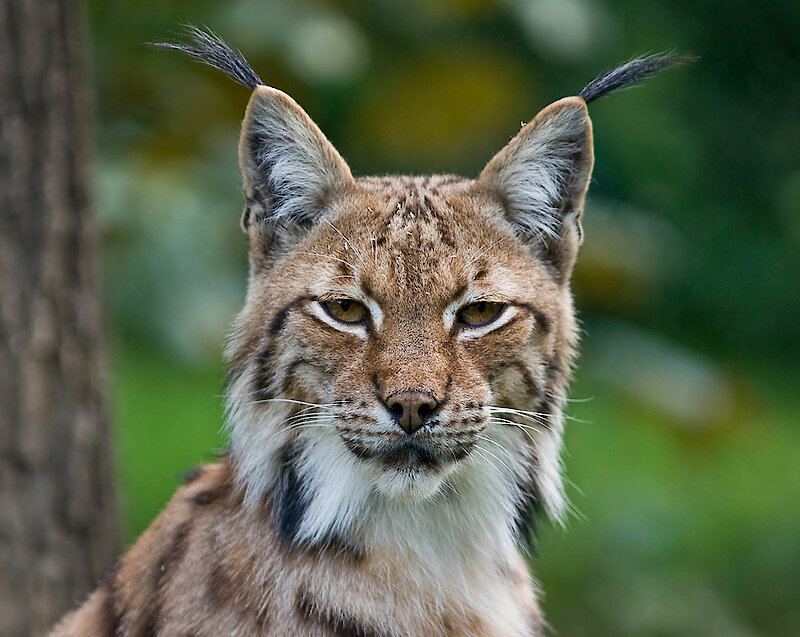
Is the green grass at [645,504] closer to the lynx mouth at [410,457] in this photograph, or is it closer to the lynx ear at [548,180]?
the lynx ear at [548,180]

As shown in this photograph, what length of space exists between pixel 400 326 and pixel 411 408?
32 centimetres

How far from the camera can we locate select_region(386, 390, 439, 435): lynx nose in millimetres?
3770

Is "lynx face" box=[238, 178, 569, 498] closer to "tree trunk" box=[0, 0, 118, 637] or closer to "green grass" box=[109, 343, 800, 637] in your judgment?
"tree trunk" box=[0, 0, 118, 637]

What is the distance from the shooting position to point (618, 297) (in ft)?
26.2

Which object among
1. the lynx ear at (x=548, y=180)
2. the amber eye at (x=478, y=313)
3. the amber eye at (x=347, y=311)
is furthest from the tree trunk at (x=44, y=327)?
the amber eye at (x=478, y=313)

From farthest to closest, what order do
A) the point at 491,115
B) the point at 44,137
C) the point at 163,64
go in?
the point at 491,115, the point at 163,64, the point at 44,137

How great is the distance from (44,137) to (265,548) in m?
2.50

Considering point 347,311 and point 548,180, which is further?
point 548,180

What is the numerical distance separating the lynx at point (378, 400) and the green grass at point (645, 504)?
2.75 metres

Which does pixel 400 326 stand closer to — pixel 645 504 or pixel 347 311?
pixel 347 311

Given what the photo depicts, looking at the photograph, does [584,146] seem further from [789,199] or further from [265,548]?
[789,199]

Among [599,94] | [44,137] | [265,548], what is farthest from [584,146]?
[44,137]

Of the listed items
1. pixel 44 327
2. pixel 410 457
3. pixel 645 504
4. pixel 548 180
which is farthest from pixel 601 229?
pixel 410 457

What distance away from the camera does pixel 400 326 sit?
396 centimetres
